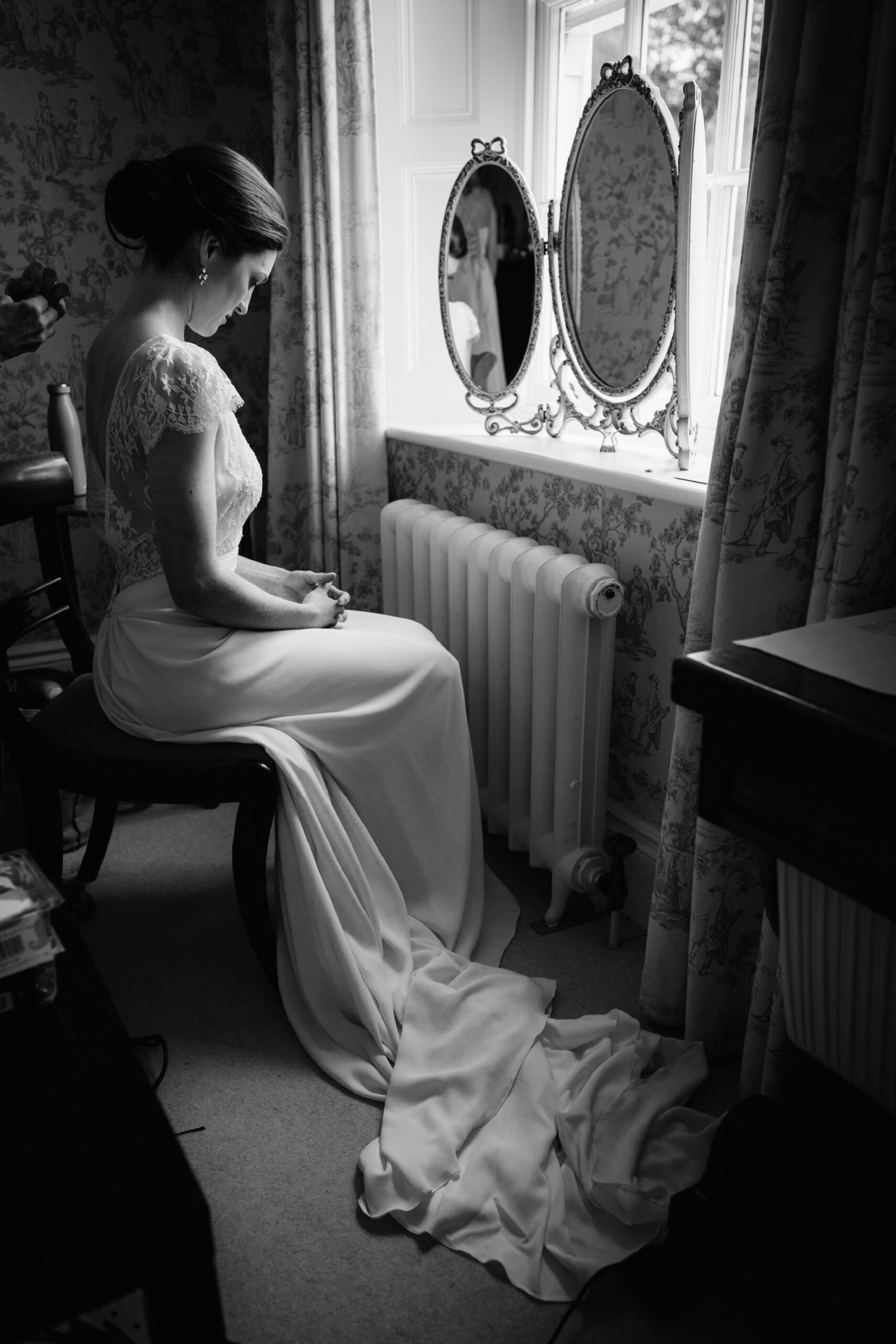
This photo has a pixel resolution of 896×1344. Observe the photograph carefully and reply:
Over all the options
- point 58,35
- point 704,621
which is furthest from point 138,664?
point 58,35

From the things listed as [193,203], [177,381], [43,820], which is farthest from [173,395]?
[43,820]

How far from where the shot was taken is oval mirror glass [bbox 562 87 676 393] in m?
1.79

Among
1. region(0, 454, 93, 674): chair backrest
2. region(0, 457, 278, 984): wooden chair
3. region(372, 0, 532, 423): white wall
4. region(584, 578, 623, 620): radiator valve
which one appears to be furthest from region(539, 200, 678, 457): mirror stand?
region(0, 454, 93, 674): chair backrest

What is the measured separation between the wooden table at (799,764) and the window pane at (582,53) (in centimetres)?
175

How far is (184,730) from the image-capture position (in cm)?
169

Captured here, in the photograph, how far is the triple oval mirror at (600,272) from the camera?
1723 millimetres

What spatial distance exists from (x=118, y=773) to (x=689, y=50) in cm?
171

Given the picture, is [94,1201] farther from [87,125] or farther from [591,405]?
[87,125]

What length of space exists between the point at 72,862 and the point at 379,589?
101cm

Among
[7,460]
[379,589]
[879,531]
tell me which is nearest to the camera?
[879,531]

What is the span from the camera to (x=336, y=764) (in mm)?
1701

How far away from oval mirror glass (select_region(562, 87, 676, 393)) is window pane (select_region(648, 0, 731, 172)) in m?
0.11

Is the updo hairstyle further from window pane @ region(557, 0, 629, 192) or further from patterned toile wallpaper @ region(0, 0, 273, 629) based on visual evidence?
patterned toile wallpaper @ region(0, 0, 273, 629)

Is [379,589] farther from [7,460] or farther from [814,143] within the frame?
[814,143]
